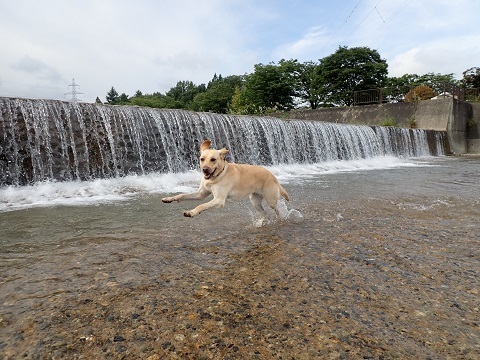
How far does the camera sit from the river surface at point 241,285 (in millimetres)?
1663

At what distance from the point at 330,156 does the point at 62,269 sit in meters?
14.7

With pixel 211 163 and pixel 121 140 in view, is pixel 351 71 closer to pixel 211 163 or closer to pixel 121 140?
pixel 121 140

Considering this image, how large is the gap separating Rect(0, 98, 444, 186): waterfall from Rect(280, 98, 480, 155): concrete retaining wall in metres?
14.0

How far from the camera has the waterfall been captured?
768 centimetres

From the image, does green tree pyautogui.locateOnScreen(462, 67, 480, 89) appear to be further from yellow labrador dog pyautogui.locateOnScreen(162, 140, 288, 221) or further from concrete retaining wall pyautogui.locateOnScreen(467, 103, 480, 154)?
yellow labrador dog pyautogui.locateOnScreen(162, 140, 288, 221)

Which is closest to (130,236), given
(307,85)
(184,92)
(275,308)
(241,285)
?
(241,285)

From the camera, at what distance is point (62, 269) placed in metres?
2.62

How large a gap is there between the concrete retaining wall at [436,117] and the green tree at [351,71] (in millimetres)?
13132

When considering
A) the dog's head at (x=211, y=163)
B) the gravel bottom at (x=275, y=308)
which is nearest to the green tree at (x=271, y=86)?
the dog's head at (x=211, y=163)

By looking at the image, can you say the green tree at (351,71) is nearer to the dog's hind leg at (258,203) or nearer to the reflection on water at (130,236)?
the reflection on water at (130,236)

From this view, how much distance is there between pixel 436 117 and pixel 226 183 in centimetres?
2604

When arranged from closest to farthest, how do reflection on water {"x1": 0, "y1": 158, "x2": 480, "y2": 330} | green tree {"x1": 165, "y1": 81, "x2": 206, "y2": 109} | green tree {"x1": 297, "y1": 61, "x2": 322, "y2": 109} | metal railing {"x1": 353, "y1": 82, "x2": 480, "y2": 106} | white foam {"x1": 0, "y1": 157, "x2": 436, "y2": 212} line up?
reflection on water {"x1": 0, "y1": 158, "x2": 480, "y2": 330}
white foam {"x1": 0, "y1": 157, "x2": 436, "y2": 212}
metal railing {"x1": 353, "y1": 82, "x2": 480, "y2": 106}
green tree {"x1": 297, "y1": 61, "x2": 322, "y2": 109}
green tree {"x1": 165, "y1": 81, "x2": 206, "y2": 109}

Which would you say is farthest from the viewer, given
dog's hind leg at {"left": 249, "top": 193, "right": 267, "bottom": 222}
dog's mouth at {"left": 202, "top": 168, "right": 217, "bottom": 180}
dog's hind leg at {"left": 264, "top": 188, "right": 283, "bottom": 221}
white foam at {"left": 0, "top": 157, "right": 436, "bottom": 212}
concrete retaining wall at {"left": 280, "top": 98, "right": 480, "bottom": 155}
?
concrete retaining wall at {"left": 280, "top": 98, "right": 480, "bottom": 155}

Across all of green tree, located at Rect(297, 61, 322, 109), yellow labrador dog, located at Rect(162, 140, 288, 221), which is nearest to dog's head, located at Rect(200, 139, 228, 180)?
yellow labrador dog, located at Rect(162, 140, 288, 221)
